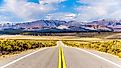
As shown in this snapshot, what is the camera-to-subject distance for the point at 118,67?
15.3m

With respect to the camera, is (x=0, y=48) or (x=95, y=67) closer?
(x=95, y=67)

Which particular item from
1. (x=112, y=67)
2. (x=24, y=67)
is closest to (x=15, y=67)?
(x=24, y=67)

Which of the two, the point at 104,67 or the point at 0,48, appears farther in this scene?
the point at 0,48

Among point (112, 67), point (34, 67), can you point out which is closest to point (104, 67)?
point (112, 67)

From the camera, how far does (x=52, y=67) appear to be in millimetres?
Answer: 15430

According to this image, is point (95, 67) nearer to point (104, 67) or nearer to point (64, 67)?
point (104, 67)

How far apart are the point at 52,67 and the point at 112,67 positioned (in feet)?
10.7

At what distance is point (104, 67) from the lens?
15312mm

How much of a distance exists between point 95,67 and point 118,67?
124 cm

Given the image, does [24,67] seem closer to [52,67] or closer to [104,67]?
[52,67]

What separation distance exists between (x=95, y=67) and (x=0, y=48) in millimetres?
31699

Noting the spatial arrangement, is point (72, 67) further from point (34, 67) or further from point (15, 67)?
point (15, 67)

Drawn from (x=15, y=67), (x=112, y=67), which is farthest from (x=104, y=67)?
(x=15, y=67)

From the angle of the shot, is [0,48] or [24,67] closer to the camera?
[24,67]
